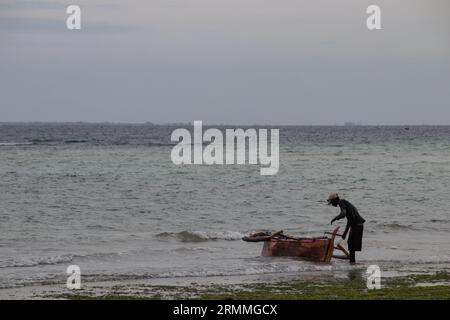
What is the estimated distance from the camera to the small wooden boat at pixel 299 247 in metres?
20.7

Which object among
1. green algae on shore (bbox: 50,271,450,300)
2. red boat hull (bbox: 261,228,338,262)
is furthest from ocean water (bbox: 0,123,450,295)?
green algae on shore (bbox: 50,271,450,300)

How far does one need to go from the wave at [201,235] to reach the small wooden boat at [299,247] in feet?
15.5

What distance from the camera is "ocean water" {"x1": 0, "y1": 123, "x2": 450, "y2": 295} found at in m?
20.7

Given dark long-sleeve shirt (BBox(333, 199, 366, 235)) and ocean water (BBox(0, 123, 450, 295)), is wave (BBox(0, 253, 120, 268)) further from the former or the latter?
dark long-sleeve shirt (BBox(333, 199, 366, 235))

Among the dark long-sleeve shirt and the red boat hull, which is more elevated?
the dark long-sleeve shirt

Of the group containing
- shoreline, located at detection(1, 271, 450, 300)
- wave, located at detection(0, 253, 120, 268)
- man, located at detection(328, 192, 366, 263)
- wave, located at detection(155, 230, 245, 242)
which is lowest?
wave, located at detection(155, 230, 245, 242)

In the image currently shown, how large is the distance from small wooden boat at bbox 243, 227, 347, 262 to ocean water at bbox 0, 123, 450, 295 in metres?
0.29

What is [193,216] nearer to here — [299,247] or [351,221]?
[299,247]

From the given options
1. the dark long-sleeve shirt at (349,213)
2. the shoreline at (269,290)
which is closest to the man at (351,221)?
the dark long-sleeve shirt at (349,213)

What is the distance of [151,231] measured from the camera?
28750 mm
